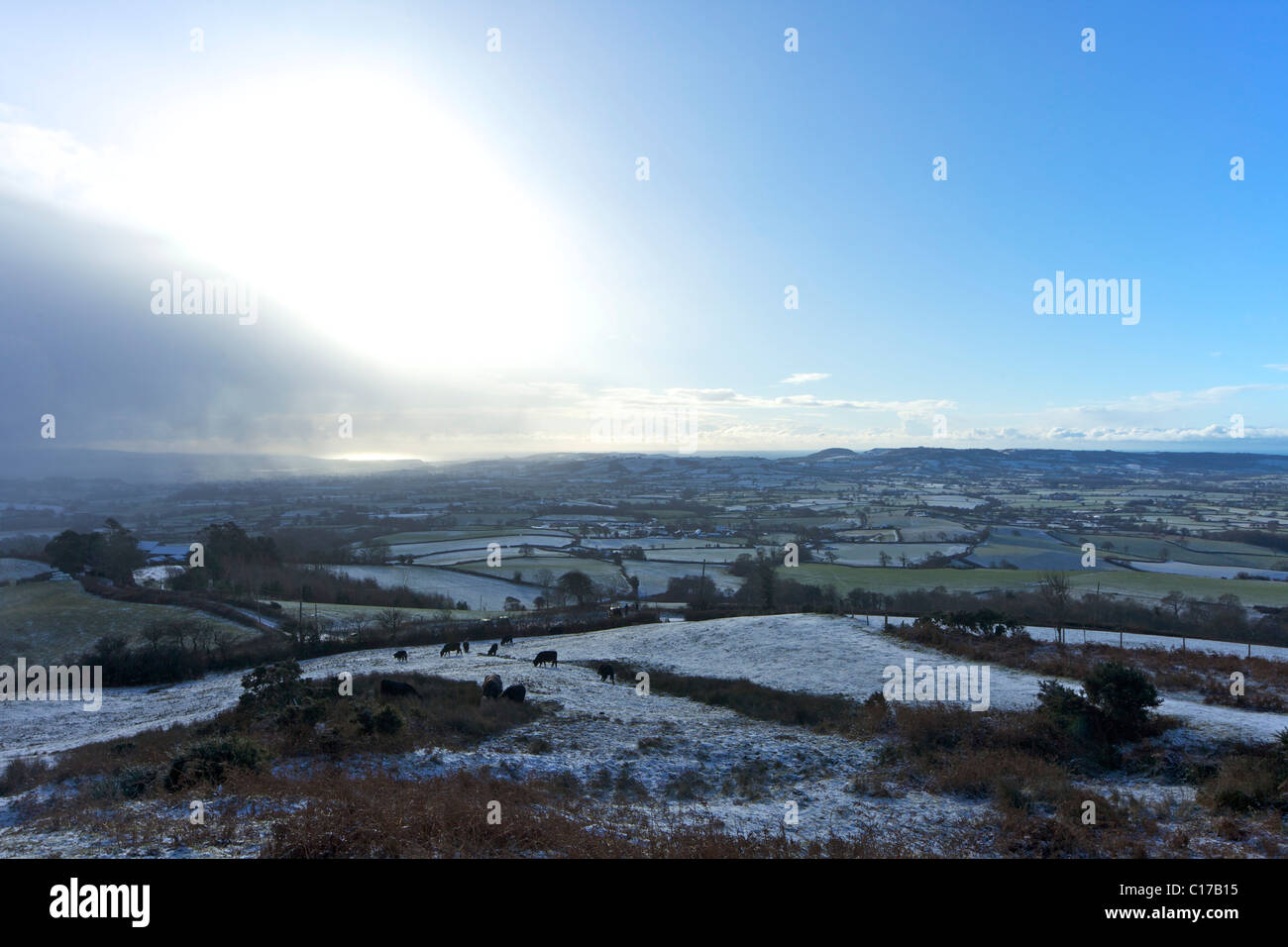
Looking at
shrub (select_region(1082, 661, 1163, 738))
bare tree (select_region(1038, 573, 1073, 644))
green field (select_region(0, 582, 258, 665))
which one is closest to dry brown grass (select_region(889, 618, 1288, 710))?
shrub (select_region(1082, 661, 1163, 738))

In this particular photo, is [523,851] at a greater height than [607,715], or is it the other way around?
[523,851]

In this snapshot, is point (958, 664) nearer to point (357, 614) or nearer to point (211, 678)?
point (211, 678)

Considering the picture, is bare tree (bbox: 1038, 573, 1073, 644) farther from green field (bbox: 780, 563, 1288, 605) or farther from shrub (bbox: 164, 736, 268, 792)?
shrub (bbox: 164, 736, 268, 792)

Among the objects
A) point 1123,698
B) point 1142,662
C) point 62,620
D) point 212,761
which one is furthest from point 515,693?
point 62,620

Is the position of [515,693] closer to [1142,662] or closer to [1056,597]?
[1142,662]
